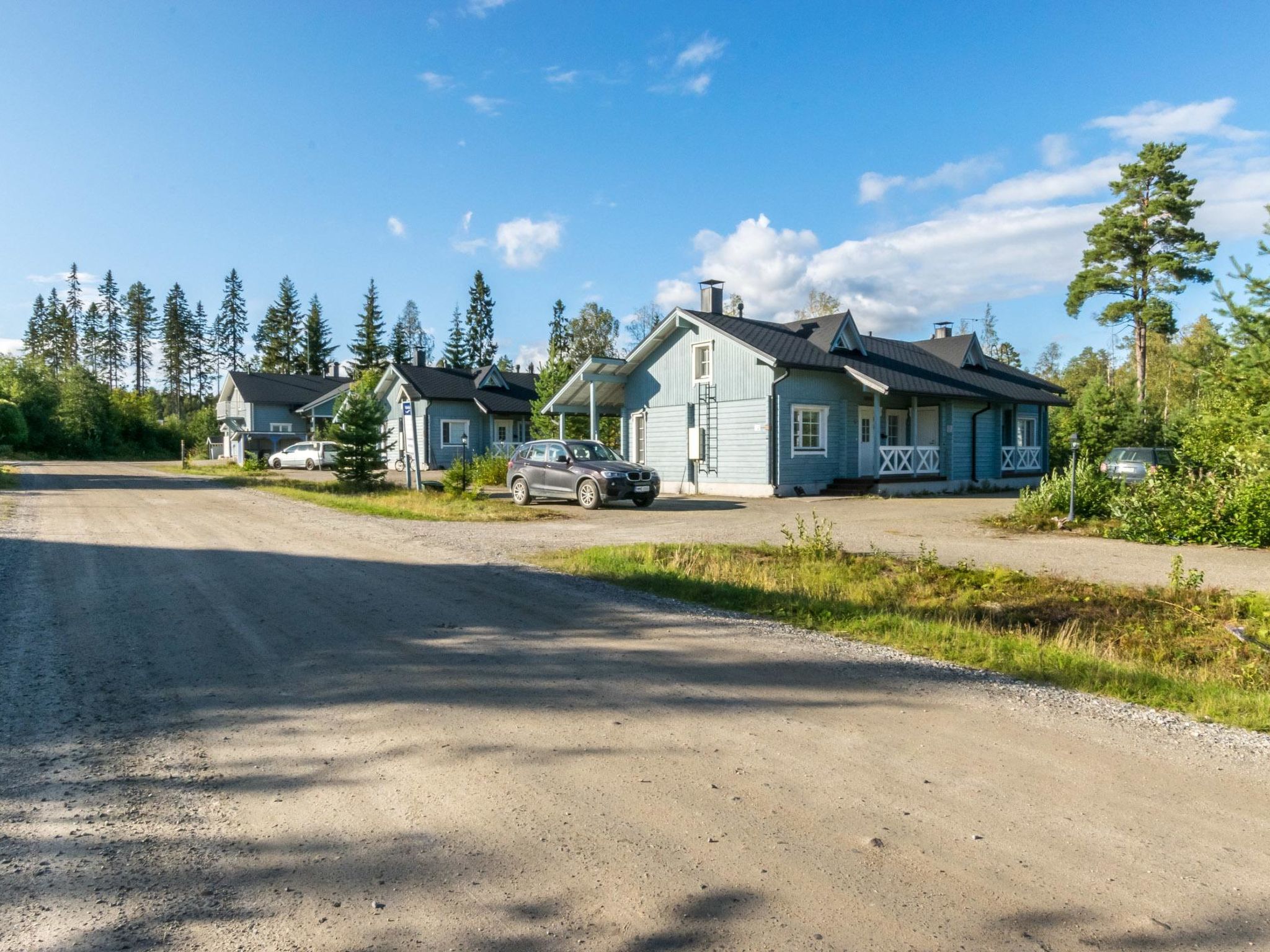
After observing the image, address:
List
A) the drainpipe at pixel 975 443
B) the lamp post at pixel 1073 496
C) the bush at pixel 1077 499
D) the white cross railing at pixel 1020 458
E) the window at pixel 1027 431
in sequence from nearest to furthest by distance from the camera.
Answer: the lamp post at pixel 1073 496 → the bush at pixel 1077 499 → the drainpipe at pixel 975 443 → the white cross railing at pixel 1020 458 → the window at pixel 1027 431

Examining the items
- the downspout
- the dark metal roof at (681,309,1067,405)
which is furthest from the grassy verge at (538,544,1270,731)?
the dark metal roof at (681,309,1067,405)

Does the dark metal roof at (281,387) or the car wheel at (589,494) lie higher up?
the dark metal roof at (281,387)

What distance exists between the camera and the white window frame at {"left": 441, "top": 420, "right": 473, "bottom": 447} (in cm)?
4169

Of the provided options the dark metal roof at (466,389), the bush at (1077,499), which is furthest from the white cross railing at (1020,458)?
the dark metal roof at (466,389)

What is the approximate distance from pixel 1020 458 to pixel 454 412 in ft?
83.1

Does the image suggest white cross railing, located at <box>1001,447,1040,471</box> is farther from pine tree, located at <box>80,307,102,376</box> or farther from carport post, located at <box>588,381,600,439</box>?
pine tree, located at <box>80,307,102,376</box>

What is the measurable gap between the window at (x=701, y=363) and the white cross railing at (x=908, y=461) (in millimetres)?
5656

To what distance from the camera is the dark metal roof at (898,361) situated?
82.2 ft

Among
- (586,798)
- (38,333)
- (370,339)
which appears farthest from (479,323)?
(586,798)

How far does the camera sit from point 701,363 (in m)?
26.4

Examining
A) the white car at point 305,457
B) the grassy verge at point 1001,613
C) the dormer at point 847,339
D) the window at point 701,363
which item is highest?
the dormer at point 847,339

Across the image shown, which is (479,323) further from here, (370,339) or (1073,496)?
(1073,496)

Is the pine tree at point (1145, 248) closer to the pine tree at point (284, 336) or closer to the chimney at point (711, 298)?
the chimney at point (711, 298)

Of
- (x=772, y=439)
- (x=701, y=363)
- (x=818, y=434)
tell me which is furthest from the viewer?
(x=701, y=363)
